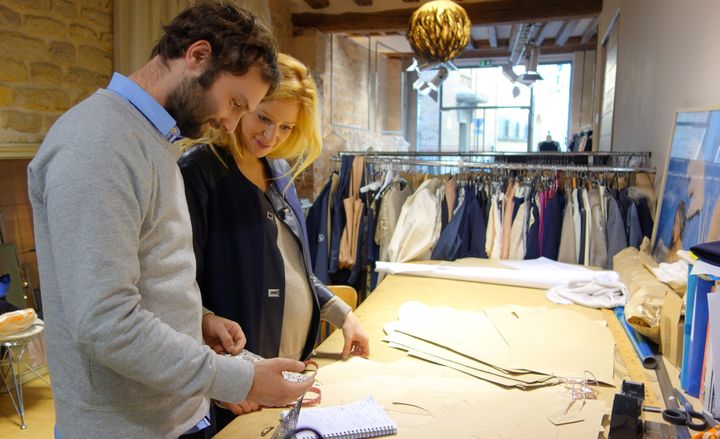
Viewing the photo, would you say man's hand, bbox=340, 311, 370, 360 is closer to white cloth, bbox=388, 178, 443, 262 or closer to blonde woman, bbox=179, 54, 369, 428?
blonde woman, bbox=179, 54, 369, 428

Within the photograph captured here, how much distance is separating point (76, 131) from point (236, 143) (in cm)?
73

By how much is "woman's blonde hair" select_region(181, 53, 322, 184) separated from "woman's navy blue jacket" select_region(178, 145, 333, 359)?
0.03m

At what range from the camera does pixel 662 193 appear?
237 cm

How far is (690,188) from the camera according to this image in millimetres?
1931

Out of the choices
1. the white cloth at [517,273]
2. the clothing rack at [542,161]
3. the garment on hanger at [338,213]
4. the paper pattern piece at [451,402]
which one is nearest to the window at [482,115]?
the clothing rack at [542,161]

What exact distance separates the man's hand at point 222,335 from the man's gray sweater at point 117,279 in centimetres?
26

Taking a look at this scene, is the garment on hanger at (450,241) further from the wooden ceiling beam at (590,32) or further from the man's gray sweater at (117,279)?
the wooden ceiling beam at (590,32)

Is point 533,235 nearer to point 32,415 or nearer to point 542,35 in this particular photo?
point 32,415

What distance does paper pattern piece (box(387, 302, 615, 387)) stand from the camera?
1.41 metres

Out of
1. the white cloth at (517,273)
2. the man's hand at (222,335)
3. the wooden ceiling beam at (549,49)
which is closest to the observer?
the man's hand at (222,335)

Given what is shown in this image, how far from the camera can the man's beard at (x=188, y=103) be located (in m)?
0.90

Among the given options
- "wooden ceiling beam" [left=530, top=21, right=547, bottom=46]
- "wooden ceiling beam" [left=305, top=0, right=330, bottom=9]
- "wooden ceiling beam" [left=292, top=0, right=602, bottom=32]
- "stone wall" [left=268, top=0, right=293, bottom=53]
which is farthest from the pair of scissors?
"wooden ceiling beam" [left=530, top=21, right=547, bottom=46]

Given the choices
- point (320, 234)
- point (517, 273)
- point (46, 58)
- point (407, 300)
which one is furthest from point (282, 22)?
point (407, 300)

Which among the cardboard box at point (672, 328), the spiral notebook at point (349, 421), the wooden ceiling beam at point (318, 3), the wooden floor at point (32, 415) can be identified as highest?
the wooden ceiling beam at point (318, 3)
